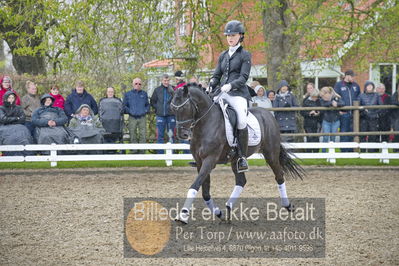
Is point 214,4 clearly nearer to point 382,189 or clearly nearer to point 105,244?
point 382,189

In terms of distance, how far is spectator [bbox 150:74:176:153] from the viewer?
13.2m

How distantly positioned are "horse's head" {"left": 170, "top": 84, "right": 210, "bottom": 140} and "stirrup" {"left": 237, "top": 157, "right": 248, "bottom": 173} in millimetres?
884

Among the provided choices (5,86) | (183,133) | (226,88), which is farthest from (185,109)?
(5,86)

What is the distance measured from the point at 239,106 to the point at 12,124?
23.7ft

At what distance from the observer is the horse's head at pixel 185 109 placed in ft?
22.3

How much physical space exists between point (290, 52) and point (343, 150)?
3410 mm

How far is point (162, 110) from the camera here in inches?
Answer: 520

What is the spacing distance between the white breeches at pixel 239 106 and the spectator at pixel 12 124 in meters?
6.63

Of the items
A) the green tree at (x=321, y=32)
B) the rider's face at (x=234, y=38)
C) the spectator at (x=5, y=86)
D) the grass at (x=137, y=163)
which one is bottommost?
the grass at (x=137, y=163)

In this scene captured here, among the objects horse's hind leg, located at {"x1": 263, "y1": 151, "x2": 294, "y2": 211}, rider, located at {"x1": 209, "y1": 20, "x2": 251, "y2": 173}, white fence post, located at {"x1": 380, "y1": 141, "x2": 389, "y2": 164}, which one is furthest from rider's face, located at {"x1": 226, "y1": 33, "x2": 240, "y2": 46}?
white fence post, located at {"x1": 380, "y1": 141, "x2": 389, "y2": 164}

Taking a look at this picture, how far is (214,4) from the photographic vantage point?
51.6 ft

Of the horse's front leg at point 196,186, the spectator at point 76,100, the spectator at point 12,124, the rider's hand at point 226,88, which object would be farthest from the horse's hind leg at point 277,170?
the spectator at point 12,124

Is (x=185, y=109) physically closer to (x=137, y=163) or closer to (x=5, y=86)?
(x=137, y=163)

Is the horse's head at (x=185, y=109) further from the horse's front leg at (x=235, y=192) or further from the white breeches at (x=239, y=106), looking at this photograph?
the horse's front leg at (x=235, y=192)
